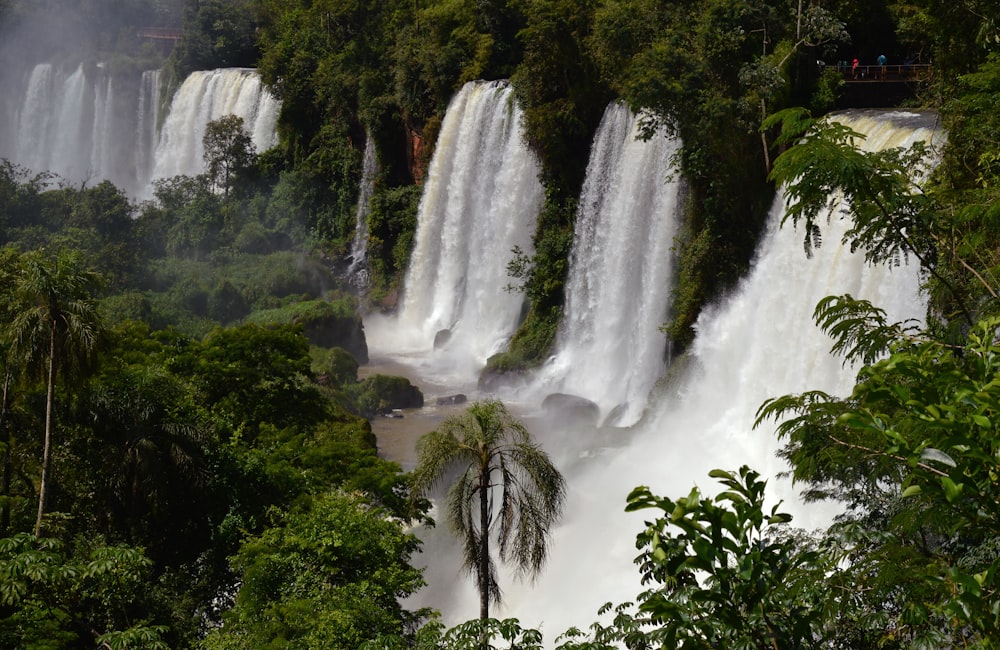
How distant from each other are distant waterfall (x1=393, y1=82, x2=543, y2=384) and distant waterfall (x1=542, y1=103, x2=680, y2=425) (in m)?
3.83

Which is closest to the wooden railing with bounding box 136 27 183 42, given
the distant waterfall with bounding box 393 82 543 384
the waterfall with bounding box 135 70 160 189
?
the waterfall with bounding box 135 70 160 189

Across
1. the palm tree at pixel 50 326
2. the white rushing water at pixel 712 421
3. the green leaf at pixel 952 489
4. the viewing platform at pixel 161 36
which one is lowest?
the white rushing water at pixel 712 421

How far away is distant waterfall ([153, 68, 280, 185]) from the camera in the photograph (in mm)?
45312

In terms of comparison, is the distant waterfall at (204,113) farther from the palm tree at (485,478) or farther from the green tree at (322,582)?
the palm tree at (485,478)

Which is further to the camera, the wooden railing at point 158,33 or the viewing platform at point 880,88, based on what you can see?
the wooden railing at point 158,33

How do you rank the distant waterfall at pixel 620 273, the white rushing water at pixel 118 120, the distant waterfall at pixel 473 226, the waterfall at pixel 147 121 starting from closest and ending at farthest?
the distant waterfall at pixel 620 273 < the distant waterfall at pixel 473 226 < the white rushing water at pixel 118 120 < the waterfall at pixel 147 121

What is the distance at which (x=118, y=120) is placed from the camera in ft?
170

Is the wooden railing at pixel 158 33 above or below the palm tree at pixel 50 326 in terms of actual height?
above

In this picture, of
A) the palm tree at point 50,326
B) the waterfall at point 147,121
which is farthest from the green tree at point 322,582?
the waterfall at point 147,121

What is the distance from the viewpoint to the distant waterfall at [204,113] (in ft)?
149

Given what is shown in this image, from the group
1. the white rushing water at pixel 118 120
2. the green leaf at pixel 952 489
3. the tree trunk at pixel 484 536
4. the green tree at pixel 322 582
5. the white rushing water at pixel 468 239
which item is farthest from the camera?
the white rushing water at pixel 118 120

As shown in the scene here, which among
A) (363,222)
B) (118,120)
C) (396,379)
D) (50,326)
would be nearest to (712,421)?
(396,379)

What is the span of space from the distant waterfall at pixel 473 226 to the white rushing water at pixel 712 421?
9876 mm

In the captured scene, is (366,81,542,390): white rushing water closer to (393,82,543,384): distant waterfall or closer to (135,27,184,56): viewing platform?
(393,82,543,384): distant waterfall
